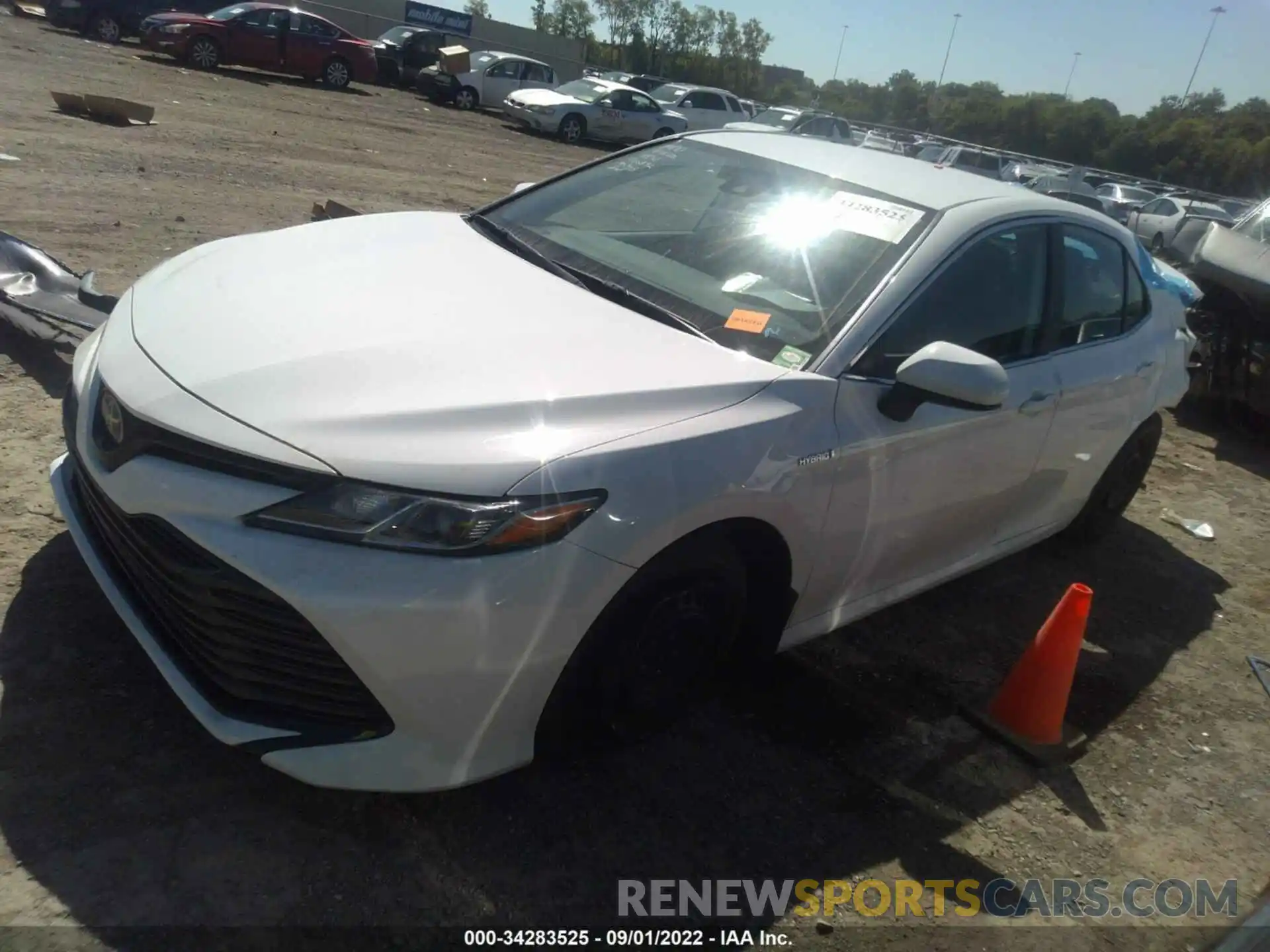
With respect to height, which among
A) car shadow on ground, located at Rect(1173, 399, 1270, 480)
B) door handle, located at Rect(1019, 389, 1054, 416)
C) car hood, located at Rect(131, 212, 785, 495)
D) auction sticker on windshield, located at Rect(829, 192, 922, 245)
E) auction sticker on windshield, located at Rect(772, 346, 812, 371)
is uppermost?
auction sticker on windshield, located at Rect(829, 192, 922, 245)

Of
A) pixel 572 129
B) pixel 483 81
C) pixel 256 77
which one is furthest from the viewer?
pixel 483 81

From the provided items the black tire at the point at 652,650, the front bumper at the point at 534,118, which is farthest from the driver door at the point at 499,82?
the black tire at the point at 652,650

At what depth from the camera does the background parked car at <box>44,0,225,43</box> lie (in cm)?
2173

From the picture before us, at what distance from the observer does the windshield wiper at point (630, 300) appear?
3.03m

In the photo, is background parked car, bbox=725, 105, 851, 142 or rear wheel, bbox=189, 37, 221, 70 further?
background parked car, bbox=725, 105, 851, 142

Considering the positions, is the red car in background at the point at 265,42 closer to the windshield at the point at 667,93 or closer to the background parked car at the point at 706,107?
the background parked car at the point at 706,107

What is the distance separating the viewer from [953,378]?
112 inches

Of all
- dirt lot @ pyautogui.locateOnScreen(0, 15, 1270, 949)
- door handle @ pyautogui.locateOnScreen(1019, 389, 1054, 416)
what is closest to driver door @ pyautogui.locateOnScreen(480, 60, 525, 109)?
dirt lot @ pyautogui.locateOnScreen(0, 15, 1270, 949)

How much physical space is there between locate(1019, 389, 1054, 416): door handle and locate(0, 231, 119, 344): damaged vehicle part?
12.4ft

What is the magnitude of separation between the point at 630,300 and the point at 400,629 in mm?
1434

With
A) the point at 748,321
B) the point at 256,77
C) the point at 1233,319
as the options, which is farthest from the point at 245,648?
the point at 256,77

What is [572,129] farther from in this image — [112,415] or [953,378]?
[112,415]

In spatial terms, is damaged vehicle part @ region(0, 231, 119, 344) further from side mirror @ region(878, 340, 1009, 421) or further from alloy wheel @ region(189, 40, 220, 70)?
alloy wheel @ region(189, 40, 220, 70)

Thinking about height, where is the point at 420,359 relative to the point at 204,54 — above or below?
above
